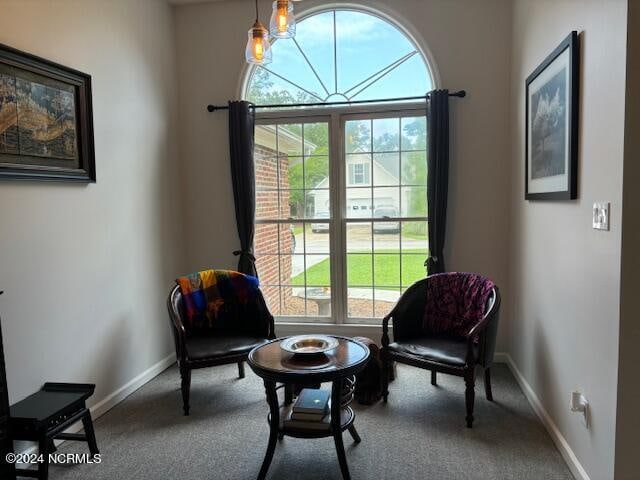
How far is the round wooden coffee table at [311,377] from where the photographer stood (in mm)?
2178

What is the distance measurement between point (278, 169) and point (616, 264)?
2.90 meters

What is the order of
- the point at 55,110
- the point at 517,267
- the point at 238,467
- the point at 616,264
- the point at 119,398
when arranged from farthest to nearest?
the point at 517,267, the point at 119,398, the point at 55,110, the point at 238,467, the point at 616,264

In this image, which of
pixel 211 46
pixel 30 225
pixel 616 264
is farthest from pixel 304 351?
pixel 211 46

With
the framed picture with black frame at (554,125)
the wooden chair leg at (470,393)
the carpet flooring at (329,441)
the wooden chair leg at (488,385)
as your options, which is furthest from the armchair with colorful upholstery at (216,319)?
the framed picture with black frame at (554,125)

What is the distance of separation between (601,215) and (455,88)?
2.09m

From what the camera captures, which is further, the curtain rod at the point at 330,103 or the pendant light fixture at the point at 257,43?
the curtain rod at the point at 330,103

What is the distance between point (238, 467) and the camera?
2350 mm

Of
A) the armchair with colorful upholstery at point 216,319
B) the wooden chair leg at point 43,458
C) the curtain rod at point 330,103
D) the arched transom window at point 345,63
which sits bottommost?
the wooden chair leg at point 43,458

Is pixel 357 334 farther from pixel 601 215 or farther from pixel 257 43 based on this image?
pixel 257 43

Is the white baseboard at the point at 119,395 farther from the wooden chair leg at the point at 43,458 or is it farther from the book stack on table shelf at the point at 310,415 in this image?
the book stack on table shelf at the point at 310,415

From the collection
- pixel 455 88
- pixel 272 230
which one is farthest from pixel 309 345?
pixel 455 88

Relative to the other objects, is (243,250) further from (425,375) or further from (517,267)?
(517,267)

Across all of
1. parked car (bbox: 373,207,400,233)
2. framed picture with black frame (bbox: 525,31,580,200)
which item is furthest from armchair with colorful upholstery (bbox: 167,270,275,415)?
framed picture with black frame (bbox: 525,31,580,200)

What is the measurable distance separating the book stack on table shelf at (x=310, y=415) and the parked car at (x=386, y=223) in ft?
6.23
